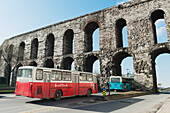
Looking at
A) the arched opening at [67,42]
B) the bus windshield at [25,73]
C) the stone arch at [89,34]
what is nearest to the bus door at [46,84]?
the bus windshield at [25,73]

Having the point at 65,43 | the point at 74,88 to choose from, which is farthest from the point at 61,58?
the point at 74,88

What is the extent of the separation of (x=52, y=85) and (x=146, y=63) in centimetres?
1393

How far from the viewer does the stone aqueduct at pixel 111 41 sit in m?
18.9

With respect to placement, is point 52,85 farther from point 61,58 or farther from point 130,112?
point 61,58

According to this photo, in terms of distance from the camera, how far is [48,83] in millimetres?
9852

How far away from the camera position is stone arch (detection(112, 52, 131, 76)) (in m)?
21.1

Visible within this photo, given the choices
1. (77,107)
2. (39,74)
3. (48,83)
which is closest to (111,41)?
(48,83)

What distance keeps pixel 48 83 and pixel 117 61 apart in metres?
14.8

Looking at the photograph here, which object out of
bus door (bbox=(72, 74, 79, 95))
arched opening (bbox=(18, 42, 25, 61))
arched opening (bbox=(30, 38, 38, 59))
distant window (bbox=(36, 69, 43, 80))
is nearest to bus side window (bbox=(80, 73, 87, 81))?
bus door (bbox=(72, 74, 79, 95))

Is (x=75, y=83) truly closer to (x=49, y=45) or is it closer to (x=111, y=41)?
(x=111, y=41)

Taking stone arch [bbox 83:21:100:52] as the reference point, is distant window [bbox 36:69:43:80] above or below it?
below

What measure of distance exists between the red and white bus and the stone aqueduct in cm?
952

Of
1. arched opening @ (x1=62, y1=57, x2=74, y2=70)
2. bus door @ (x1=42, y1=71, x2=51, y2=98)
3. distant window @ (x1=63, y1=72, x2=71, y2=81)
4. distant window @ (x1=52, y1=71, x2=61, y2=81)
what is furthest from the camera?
arched opening @ (x1=62, y1=57, x2=74, y2=70)

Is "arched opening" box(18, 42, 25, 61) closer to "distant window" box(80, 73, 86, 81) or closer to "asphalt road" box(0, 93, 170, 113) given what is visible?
"distant window" box(80, 73, 86, 81)
